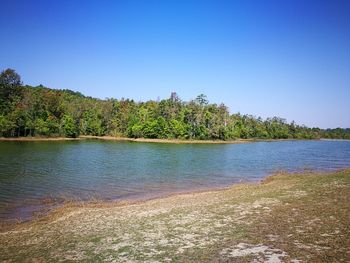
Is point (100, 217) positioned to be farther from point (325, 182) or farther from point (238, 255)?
point (325, 182)

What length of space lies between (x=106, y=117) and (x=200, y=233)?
147 metres

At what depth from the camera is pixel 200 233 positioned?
559 inches

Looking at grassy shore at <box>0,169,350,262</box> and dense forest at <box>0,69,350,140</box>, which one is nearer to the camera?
grassy shore at <box>0,169,350,262</box>

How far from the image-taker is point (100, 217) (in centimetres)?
1881

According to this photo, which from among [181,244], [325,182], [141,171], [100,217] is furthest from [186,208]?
[141,171]

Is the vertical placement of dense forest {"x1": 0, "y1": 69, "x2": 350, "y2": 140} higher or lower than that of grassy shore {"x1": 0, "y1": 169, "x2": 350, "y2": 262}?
higher

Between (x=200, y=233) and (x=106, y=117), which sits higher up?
(x=106, y=117)

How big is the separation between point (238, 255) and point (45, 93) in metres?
141

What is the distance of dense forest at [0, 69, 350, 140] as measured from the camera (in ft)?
405

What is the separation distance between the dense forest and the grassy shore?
108985 millimetres

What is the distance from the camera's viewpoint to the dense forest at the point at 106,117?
123m

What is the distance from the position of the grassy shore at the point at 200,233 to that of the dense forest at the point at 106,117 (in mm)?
108985

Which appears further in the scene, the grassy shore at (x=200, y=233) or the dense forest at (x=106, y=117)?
the dense forest at (x=106, y=117)

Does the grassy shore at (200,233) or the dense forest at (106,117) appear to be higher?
the dense forest at (106,117)
